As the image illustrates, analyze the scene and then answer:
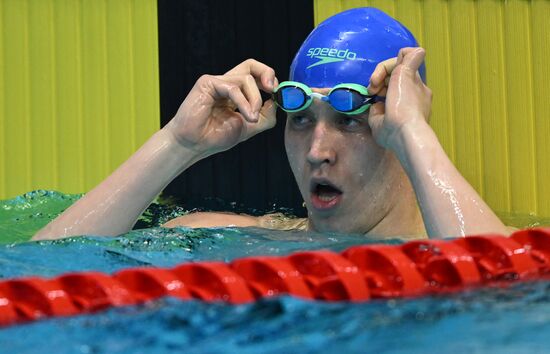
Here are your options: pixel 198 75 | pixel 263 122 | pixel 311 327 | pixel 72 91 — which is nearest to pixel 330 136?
pixel 263 122

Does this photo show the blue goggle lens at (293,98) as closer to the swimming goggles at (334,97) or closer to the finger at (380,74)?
the swimming goggles at (334,97)

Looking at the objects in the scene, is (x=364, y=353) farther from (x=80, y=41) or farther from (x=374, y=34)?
(x=80, y=41)

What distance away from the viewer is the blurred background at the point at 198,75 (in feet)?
12.5

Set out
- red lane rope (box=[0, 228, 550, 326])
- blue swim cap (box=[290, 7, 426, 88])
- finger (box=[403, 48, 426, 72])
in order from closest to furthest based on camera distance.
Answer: red lane rope (box=[0, 228, 550, 326]), finger (box=[403, 48, 426, 72]), blue swim cap (box=[290, 7, 426, 88])

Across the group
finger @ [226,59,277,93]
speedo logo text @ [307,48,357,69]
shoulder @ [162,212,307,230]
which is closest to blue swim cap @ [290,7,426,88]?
speedo logo text @ [307,48,357,69]

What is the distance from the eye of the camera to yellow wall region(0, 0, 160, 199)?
151 inches

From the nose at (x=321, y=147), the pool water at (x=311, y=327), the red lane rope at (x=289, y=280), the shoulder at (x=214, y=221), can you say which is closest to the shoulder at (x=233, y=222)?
the shoulder at (x=214, y=221)

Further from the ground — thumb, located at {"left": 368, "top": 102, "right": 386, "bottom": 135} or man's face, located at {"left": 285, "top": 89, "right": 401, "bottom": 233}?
thumb, located at {"left": 368, "top": 102, "right": 386, "bottom": 135}

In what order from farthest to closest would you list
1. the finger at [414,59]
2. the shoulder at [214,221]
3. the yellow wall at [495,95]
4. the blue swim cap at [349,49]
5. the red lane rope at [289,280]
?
the yellow wall at [495,95] < the shoulder at [214,221] < the blue swim cap at [349,49] < the finger at [414,59] < the red lane rope at [289,280]

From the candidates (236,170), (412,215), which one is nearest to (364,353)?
(412,215)

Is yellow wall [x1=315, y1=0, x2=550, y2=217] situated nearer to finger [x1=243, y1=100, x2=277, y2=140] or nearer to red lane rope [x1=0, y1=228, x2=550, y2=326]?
finger [x1=243, y1=100, x2=277, y2=140]

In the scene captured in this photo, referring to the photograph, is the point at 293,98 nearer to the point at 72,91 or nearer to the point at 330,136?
the point at 330,136

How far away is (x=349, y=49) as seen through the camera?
2840mm

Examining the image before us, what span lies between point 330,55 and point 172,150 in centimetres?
53
